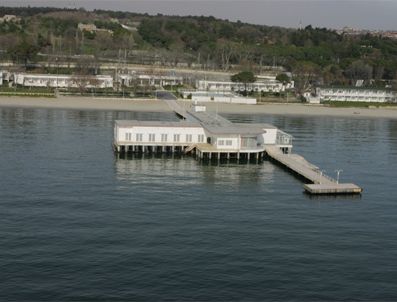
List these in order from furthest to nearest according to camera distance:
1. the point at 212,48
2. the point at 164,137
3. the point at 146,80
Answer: the point at 212,48 < the point at 146,80 < the point at 164,137

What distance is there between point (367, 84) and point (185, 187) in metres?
92.9

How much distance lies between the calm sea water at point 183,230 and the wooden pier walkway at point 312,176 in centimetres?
75

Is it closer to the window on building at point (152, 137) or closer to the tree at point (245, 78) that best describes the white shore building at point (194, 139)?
the window on building at point (152, 137)

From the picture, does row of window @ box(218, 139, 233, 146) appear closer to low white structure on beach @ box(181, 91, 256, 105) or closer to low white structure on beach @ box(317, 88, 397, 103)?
low white structure on beach @ box(181, 91, 256, 105)

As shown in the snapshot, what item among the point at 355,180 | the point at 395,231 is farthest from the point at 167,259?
the point at 355,180

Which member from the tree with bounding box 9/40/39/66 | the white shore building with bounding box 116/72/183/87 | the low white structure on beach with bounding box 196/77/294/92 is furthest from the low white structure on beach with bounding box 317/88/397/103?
the tree with bounding box 9/40/39/66

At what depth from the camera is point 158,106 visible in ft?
277

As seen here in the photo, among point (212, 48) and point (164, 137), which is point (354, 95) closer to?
point (212, 48)

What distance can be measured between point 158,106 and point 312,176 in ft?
146

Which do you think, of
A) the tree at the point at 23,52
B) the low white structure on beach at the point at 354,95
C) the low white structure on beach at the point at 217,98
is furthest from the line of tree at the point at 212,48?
the low white structure on beach at the point at 217,98

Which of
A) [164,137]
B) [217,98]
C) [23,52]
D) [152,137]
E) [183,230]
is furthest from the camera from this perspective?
[23,52]

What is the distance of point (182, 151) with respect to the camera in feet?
168

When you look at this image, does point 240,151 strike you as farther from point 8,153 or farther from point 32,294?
point 32,294

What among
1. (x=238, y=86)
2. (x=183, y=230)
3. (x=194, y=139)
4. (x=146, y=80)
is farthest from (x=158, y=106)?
(x=183, y=230)
